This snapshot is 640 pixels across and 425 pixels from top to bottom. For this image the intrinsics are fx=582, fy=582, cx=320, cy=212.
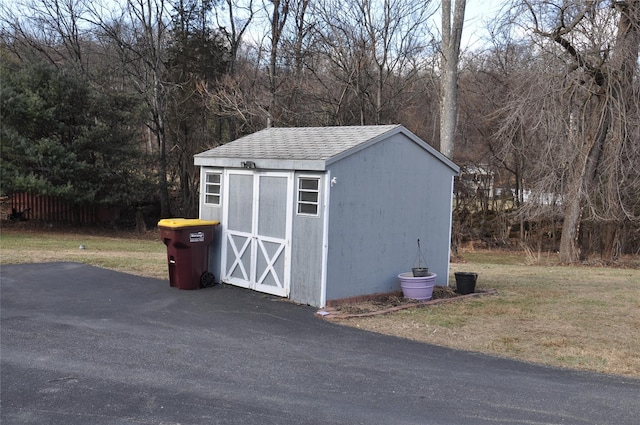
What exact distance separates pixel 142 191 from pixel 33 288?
595 inches

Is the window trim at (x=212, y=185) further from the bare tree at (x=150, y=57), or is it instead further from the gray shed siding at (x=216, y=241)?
the bare tree at (x=150, y=57)

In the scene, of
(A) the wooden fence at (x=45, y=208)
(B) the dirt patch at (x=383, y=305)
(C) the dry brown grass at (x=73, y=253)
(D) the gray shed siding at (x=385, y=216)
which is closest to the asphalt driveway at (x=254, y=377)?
(B) the dirt patch at (x=383, y=305)

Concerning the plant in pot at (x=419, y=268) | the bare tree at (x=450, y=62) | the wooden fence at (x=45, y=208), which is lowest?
the plant in pot at (x=419, y=268)

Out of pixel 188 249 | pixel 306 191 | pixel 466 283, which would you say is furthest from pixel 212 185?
pixel 466 283

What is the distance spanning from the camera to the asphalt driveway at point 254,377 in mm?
4754

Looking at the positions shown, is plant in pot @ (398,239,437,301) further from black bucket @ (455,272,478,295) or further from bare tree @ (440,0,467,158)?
bare tree @ (440,0,467,158)

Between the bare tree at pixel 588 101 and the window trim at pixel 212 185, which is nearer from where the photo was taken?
the window trim at pixel 212 185

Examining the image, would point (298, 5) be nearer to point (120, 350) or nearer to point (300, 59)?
point (300, 59)

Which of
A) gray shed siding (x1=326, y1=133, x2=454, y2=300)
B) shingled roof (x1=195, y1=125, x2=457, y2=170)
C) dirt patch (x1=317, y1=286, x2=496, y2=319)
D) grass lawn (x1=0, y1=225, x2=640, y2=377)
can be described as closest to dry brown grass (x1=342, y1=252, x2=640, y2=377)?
grass lawn (x1=0, y1=225, x2=640, y2=377)

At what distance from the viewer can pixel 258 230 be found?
984cm

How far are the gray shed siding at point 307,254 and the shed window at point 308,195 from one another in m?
0.07

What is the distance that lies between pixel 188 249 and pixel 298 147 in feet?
8.54

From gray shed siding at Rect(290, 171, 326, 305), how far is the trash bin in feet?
6.27

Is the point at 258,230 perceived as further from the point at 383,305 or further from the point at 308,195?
the point at 383,305
